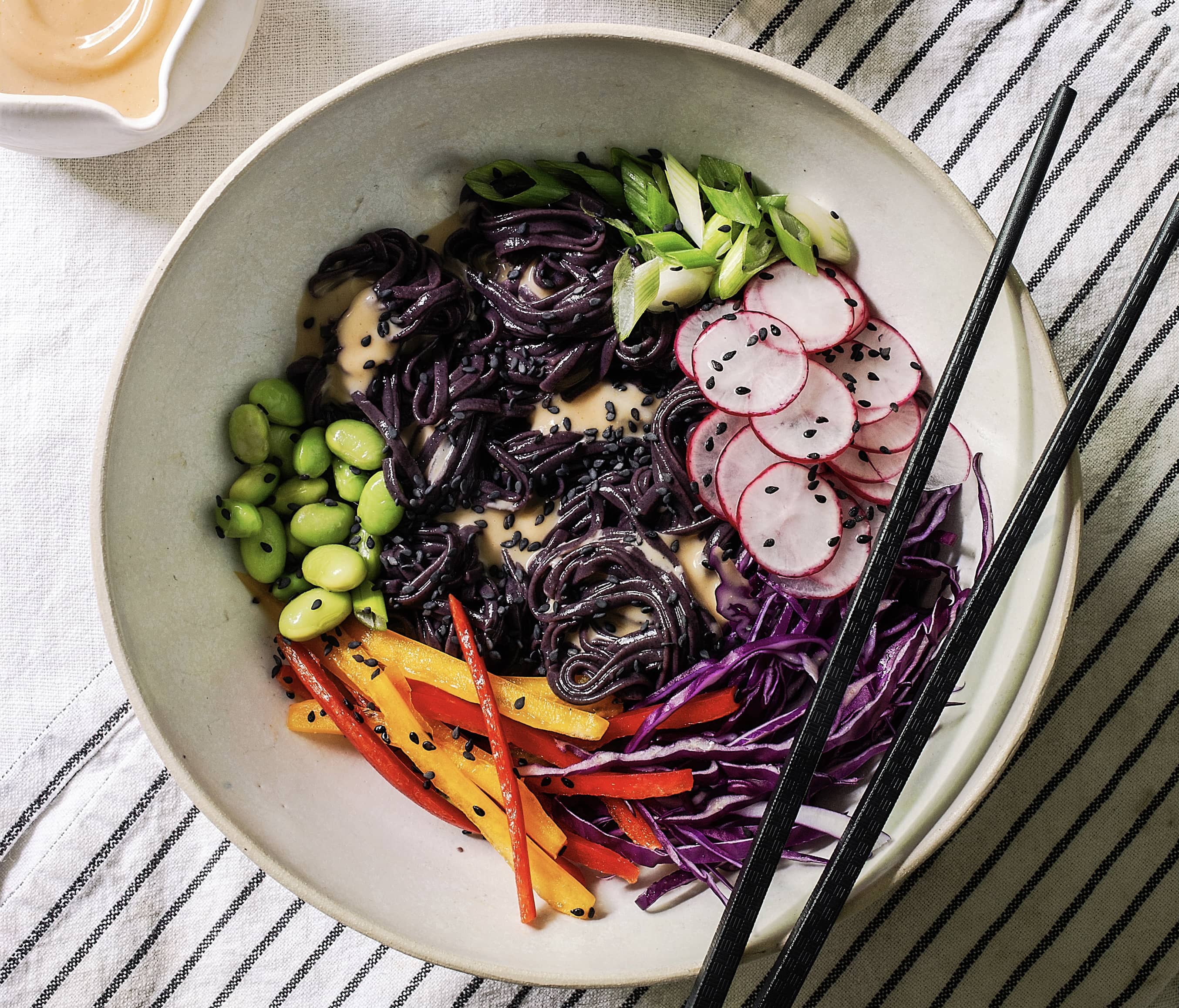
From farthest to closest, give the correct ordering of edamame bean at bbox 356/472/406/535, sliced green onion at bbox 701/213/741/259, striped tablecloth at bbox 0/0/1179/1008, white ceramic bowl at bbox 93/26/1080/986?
striped tablecloth at bbox 0/0/1179/1008 → edamame bean at bbox 356/472/406/535 → sliced green onion at bbox 701/213/741/259 → white ceramic bowl at bbox 93/26/1080/986

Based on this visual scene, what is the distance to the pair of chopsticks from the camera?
1839mm

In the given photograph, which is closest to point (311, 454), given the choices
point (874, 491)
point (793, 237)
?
point (793, 237)

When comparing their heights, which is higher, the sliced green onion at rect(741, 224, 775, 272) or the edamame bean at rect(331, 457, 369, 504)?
the sliced green onion at rect(741, 224, 775, 272)

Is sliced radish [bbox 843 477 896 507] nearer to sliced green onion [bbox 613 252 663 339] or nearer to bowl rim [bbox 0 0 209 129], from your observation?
sliced green onion [bbox 613 252 663 339]

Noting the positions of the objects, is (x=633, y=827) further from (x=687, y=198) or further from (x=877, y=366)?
(x=687, y=198)

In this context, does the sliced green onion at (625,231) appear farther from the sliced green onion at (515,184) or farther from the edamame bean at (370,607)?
the edamame bean at (370,607)

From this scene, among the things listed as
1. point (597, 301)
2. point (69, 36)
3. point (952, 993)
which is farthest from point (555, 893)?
point (69, 36)

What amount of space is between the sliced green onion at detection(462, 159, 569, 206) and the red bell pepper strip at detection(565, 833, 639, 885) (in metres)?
1.56

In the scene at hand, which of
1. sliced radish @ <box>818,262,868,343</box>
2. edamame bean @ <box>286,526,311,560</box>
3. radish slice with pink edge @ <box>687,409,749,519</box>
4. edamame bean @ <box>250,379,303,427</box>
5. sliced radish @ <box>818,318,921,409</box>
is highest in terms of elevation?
sliced radish @ <box>818,262,868,343</box>

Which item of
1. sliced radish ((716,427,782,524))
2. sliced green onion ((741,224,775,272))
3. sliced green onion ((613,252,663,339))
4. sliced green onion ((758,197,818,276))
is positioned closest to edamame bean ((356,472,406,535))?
sliced green onion ((613,252,663,339))

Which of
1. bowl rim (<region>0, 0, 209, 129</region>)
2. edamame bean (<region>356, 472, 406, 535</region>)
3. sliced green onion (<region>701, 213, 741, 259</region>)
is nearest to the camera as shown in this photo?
bowl rim (<region>0, 0, 209, 129</region>)

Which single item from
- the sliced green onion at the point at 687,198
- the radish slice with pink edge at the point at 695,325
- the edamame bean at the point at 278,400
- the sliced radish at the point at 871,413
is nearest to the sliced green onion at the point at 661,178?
the sliced green onion at the point at 687,198

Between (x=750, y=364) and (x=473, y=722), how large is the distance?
1084 mm

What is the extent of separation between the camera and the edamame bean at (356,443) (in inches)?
90.7
